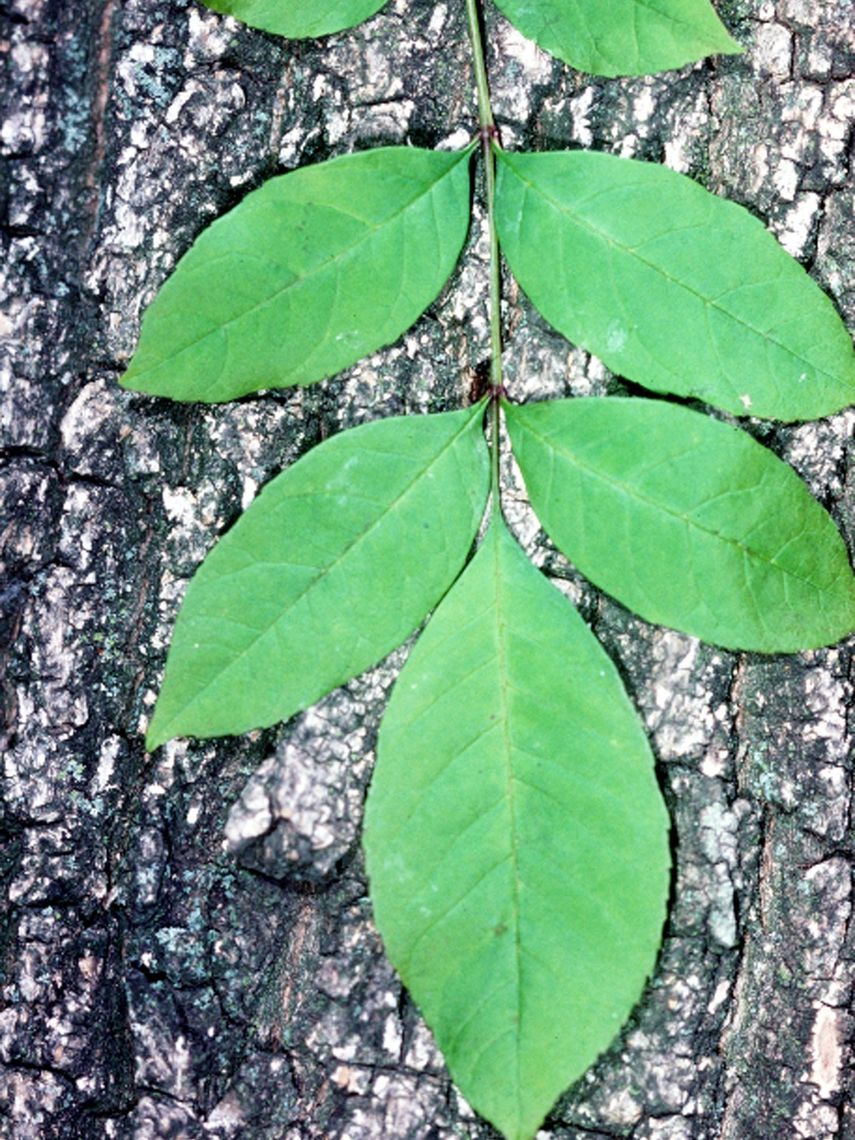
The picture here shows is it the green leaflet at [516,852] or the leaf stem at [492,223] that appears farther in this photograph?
the leaf stem at [492,223]

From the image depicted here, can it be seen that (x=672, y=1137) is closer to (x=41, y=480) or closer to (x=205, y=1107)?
(x=205, y=1107)

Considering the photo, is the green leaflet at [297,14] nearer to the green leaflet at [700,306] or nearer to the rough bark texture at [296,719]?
the rough bark texture at [296,719]

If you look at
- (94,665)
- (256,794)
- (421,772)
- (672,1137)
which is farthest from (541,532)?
(672,1137)

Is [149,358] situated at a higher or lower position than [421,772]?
higher

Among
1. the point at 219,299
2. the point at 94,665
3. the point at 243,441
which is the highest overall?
the point at 219,299

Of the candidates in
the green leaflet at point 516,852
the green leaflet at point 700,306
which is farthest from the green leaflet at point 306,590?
the green leaflet at point 700,306

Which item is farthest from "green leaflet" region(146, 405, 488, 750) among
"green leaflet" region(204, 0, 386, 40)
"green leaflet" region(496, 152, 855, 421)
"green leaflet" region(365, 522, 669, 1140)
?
"green leaflet" region(204, 0, 386, 40)

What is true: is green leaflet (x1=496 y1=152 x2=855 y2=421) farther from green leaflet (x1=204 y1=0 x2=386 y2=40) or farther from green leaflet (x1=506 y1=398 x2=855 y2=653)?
green leaflet (x1=204 y1=0 x2=386 y2=40)
